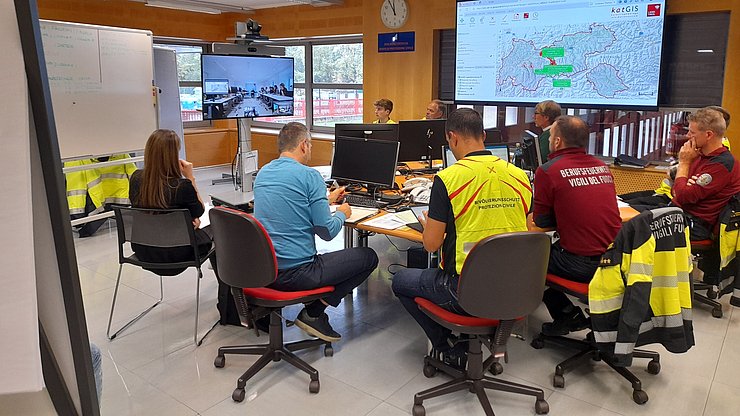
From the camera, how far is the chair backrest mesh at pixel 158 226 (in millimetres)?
3068

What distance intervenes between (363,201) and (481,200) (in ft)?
4.43

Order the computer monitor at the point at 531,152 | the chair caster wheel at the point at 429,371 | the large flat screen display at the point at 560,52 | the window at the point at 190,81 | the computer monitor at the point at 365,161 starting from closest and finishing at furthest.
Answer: the chair caster wheel at the point at 429,371
the computer monitor at the point at 365,161
the computer monitor at the point at 531,152
the large flat screen display at the point at 560,52
the window at the point at 190,81

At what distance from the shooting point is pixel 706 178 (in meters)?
3.51

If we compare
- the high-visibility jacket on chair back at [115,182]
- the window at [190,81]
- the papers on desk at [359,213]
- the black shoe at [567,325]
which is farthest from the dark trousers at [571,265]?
the window at [190,81]

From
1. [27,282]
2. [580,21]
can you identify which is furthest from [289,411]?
[580,21]

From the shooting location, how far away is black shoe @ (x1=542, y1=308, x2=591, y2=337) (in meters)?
3.02

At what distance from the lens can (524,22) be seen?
5.63 metres

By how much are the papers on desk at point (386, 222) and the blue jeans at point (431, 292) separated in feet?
1.16

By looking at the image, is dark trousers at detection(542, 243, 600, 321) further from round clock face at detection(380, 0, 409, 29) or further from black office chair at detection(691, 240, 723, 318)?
round clock face at detection(380, 0, 409, 29)

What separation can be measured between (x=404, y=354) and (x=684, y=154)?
2.26 metres

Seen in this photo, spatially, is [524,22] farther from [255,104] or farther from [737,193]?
[255,104]

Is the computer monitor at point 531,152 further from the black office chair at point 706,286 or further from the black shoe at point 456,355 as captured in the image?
the black shoe at point 456,355

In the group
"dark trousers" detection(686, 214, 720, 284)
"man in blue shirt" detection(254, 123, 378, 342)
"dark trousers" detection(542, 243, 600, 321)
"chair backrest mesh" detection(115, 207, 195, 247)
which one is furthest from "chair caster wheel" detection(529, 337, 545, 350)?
"chair backrest mesh" detection(115, 207, 195, 247)

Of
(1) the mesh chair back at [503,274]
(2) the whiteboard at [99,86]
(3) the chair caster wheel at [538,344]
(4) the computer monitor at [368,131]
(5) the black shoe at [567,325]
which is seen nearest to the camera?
(1) the mesh chair back at [503,274]
